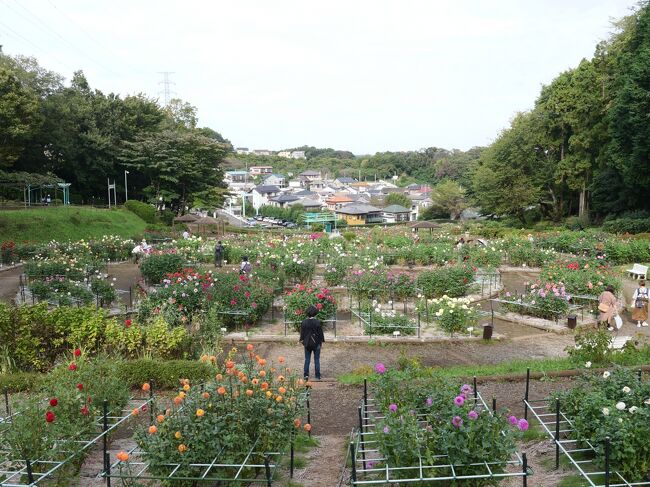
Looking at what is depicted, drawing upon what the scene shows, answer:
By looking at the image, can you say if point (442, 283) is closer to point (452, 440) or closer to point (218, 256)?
point (218, 256)

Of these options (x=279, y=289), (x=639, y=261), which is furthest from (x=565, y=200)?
(x=279, y=289)

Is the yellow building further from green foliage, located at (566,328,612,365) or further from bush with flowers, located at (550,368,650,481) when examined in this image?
bush with flowers, located at (550,368,650,481)

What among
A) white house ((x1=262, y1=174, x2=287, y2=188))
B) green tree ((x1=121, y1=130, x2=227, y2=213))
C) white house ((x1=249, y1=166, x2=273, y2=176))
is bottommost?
green tree ((x1=121, y1=130, x2=227, y2=213))

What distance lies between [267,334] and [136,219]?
24743mm

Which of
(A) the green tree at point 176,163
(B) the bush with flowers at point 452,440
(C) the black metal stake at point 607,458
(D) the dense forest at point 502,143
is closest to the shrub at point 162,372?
(B) the bush with flowers at point 452,440

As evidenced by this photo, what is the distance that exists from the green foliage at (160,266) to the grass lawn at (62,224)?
39.1ft

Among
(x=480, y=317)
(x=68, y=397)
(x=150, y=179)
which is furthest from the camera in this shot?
(x=150, y=179)

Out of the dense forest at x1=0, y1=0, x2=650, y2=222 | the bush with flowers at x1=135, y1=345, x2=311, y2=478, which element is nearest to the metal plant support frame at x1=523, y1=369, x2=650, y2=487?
the bush with flowers at x1=135, y1=345, x2=311, y2=478

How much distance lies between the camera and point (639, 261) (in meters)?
21.4

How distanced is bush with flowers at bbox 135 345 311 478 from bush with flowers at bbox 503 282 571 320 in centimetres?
943

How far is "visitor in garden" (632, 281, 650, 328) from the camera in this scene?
41.6 ft

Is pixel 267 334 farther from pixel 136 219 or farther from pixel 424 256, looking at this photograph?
pixel 136 219

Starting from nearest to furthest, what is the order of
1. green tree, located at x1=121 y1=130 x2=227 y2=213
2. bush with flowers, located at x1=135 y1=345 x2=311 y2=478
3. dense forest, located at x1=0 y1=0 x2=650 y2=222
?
1. bush with flowers, located at x1=135 y1=345 x2=311 y2=478
2. dense forest, located at x1=0 y1=0 x2=650 y2=222
3. green tree, located at x1=121 y1=130 x2=227 y2=213

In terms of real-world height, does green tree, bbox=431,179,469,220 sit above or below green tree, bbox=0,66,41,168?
below
